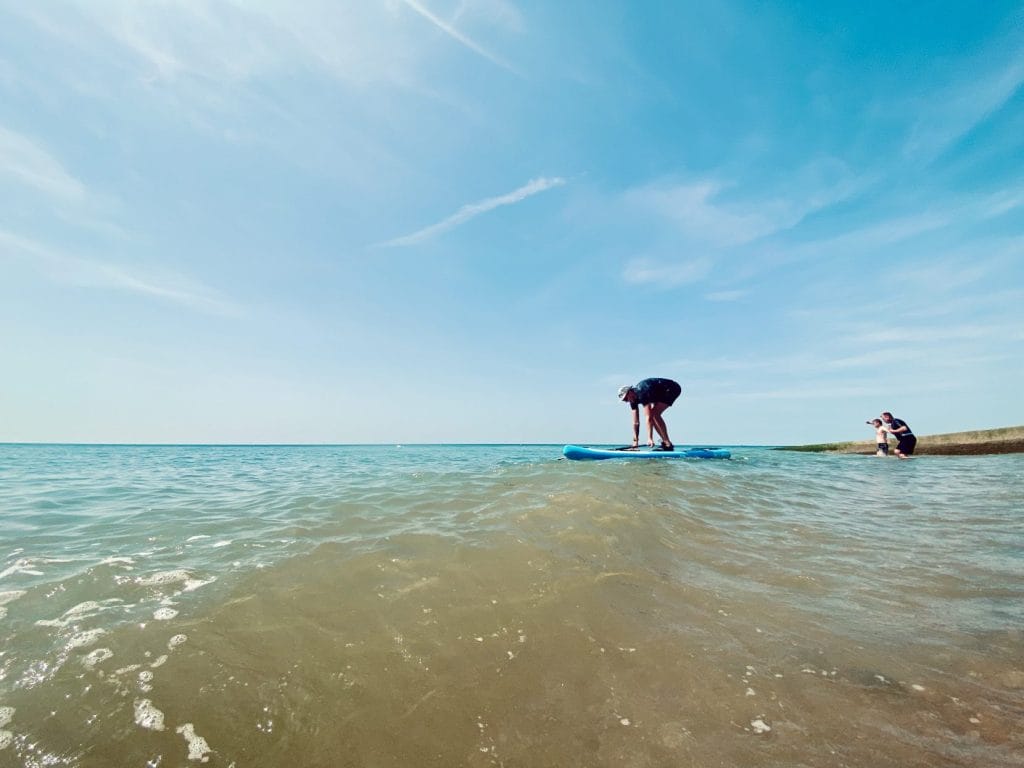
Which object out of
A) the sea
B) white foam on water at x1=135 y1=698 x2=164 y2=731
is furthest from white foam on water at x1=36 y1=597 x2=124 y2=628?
white foam on water at x1=135 y1=698 x2=164 y2=731

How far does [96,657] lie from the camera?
2.68 metres

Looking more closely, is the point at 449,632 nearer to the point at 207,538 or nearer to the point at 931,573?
the point at 207,538

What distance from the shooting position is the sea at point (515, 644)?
1.98m

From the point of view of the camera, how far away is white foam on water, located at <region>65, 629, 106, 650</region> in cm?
281

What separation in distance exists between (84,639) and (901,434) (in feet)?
93.1

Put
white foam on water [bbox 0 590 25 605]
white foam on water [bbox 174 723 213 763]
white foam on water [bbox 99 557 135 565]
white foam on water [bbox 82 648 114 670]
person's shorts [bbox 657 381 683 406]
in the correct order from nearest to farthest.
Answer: white foam on water [bbox 174 723 213 763]
white foam on water [bbox 82 648 114 670]
white foam on water [bbox 0 590 25 605]
white foam on water [bbox 99 557 135 565]
person's shorts [bbox 657 381 683 406]

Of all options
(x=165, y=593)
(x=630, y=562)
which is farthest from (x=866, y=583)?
(x=165, y=593)

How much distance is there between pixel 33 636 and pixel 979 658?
6044 millimetres

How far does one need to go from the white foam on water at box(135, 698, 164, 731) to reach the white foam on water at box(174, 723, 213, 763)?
0.36 feet

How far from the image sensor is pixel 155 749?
6.49 feet

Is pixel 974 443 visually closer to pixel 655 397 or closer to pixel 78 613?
pixel 655 397

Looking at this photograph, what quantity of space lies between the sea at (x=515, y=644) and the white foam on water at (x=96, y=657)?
0.01 meters

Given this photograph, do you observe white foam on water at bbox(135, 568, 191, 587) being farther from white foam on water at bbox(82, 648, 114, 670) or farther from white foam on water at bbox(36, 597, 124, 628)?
white foam on water at bbox(82, 648, 114, 670)

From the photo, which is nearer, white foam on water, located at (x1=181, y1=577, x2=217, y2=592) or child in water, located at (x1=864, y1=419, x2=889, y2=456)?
white foam on water, located at (x1=181, y1=577, x2=217, y2=592)
